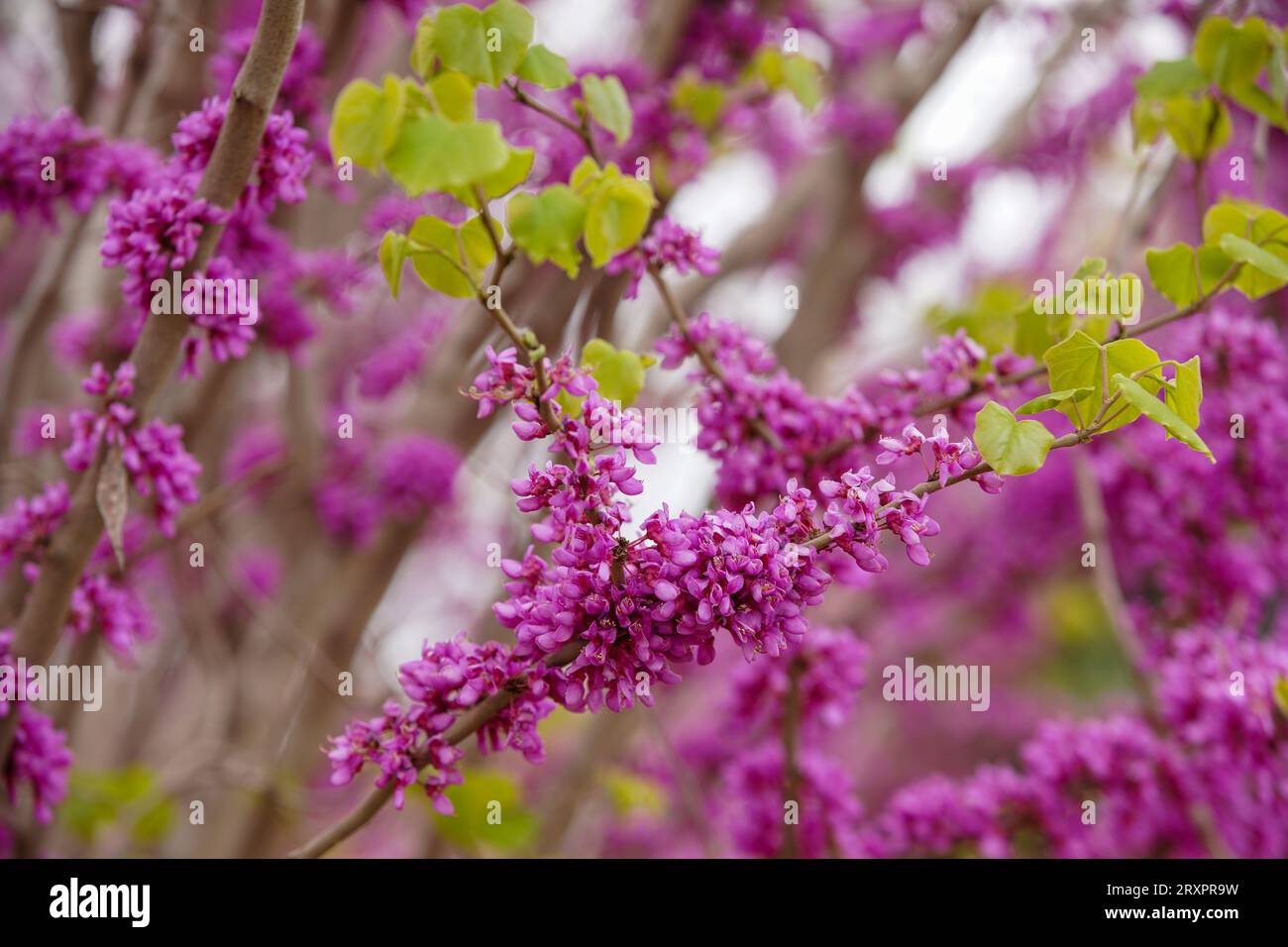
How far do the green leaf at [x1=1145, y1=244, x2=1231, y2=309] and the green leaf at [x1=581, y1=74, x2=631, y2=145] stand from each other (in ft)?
2.30

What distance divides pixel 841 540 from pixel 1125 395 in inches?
11.8

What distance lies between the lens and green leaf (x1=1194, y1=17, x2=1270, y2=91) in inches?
52.8

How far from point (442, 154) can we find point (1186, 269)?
97cm

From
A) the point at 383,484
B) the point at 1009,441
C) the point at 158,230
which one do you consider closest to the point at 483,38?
the point at 158,230

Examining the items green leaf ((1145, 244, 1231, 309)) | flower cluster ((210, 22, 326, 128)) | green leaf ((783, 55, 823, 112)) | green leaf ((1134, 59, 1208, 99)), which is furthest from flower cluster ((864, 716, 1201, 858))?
flower cluster ((210, 22, 326, 128))

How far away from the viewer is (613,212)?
1020 millimetres

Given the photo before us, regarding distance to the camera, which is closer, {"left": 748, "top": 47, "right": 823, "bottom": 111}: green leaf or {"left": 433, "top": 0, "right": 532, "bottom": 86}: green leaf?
{"left": 433, "top": 0, "right": 532, "bottom": 86}: green leaf

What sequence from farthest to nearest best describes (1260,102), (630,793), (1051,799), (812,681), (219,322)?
(630,793)
(1051,799)
(812,681)
(1260,102)
(219,322)

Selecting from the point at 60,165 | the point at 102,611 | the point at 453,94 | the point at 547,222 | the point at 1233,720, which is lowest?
the point at 1233,720

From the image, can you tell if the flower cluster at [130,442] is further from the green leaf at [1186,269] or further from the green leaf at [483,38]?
the green leaf at [1186,269]

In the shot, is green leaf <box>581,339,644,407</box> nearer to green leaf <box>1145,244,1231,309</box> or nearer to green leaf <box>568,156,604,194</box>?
green leaf <box>568,156,604,194</box>

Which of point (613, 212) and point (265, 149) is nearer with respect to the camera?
point (613, 212)

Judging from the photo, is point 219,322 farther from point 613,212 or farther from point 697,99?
point 697,99

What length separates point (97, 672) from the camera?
196 centimetres
